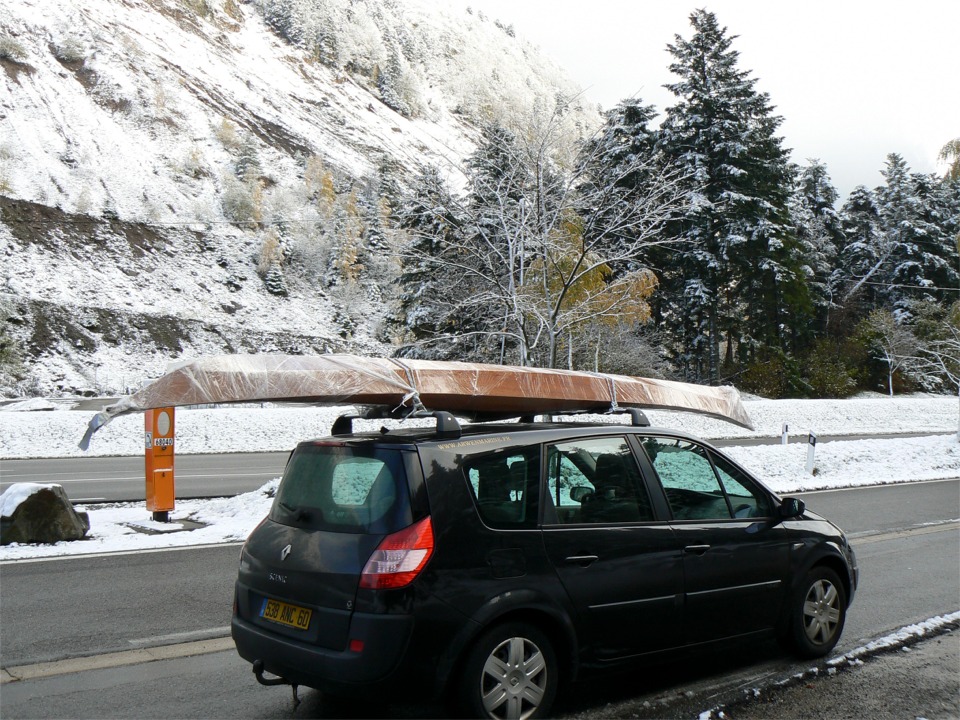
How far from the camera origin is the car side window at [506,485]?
4.28m

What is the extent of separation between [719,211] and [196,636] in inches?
1568

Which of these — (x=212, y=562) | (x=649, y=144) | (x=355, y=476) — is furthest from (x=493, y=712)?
(x=649, y=144)

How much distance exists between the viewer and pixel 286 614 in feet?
13.9

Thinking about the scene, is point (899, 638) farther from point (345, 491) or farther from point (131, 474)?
point (131, 474)

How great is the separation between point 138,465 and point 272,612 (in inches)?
677

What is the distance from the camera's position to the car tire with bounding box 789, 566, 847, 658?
546 cm

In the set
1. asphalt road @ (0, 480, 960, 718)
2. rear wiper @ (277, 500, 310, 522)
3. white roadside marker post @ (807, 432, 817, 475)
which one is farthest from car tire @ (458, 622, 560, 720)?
white roadside marker post @ (807, 432, 817, 475)

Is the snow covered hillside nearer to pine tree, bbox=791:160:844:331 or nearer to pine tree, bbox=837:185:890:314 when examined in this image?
pine tree, bbox=791:160:844:331

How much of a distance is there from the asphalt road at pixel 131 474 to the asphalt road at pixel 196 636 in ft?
20.9

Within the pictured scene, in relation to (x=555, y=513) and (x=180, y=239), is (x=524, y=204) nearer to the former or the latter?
(x=555, y=513)

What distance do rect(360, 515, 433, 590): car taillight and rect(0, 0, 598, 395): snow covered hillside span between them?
52.7ft

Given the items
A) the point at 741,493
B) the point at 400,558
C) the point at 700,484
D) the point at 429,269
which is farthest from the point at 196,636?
the point at 429,269

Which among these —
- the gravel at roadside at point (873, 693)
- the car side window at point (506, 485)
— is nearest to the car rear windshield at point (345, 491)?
the car side window at point (506, 485)

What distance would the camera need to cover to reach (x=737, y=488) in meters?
5.40
